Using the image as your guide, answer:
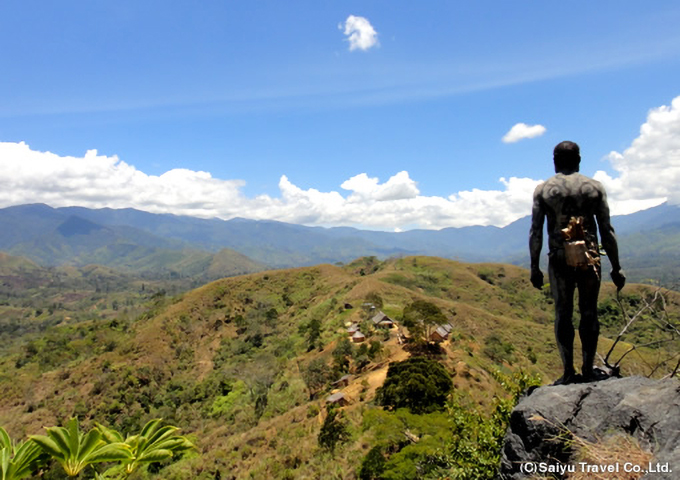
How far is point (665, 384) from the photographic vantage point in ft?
15.9

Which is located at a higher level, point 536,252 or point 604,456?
point 536,252

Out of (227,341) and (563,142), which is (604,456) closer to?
(563,142)

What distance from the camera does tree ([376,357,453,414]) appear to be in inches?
677

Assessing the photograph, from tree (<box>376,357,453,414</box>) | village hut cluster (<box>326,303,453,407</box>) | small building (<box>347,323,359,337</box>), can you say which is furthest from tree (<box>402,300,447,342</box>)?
small building (<box>347,323,359,337</box>)

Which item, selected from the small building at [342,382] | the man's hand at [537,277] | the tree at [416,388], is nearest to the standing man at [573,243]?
the man's hand at [537,277]

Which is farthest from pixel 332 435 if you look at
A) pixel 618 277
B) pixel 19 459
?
pixel 19 459

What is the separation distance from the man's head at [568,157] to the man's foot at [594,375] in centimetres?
335

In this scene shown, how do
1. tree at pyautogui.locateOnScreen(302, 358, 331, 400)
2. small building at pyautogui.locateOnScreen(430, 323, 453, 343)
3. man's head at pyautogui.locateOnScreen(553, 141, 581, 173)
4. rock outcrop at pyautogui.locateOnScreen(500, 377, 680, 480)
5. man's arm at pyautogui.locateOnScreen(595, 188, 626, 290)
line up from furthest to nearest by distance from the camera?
1. small building at pyautogui.locateOnScreen(430, 323, 453, 343)
2. tree at pyautogui.locateOnScreen(302, 358, 331, 400)
3. man's head at pyautogui.locateOnScreen(553, 141, 581, 173)
4. man's arm at pyautogui.locateOnScreen(595, 188, 626, 290)
5. rock outcrop at pyautogui.locateOnScreen(500, 377, 680, 480)

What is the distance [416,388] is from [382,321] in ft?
62.0

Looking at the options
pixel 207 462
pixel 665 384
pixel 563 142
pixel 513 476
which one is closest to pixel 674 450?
pixel 665 384

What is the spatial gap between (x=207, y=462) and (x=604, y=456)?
20.6 metres

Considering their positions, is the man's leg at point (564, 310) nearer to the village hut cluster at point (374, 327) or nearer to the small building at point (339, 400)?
the small building at point (339, 400)

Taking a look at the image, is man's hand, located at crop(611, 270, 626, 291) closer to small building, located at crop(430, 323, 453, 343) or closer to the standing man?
the standing man

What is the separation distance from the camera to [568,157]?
20.7ft
